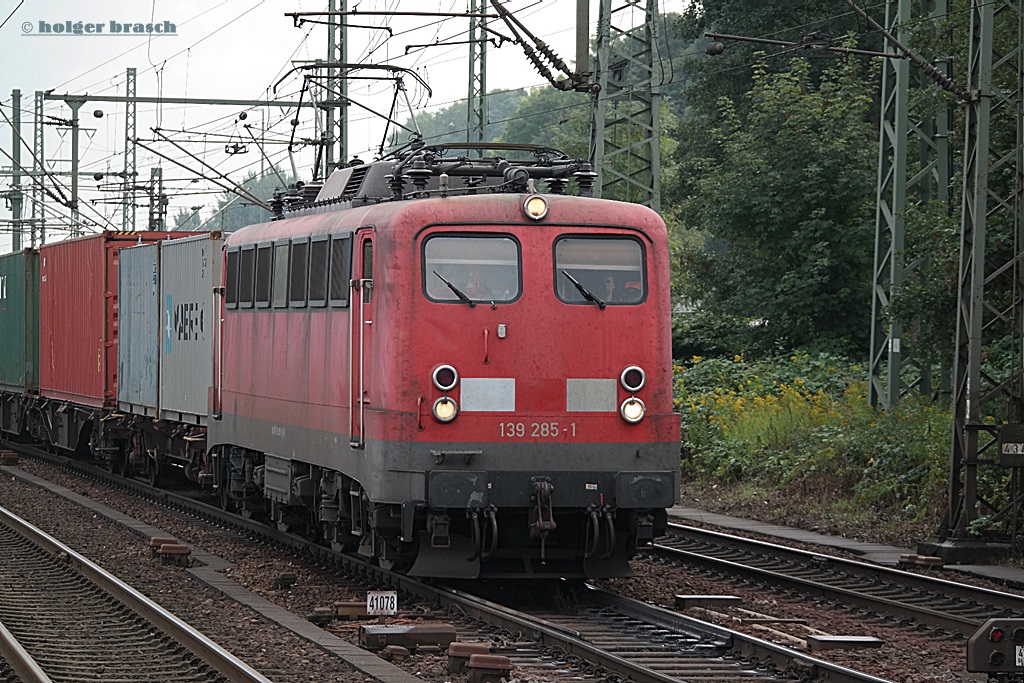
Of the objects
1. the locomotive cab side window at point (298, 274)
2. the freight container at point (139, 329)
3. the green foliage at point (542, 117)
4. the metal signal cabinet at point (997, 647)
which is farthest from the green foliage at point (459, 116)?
the metal signal cabinet at point (997, 647)

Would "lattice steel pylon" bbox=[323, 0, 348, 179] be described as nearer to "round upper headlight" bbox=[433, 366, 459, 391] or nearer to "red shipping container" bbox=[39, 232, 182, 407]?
"red shipping container" bbox=[39, 232, 182, 407]

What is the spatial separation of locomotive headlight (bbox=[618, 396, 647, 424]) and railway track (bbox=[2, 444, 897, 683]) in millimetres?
1392

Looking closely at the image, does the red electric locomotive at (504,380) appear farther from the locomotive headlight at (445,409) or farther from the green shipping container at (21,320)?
the green shipping container at (21,320)

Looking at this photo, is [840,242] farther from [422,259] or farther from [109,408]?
[422,259]

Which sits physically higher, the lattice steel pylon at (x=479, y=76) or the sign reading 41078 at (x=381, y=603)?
the lattice steel pylon at (x=479, y=76)

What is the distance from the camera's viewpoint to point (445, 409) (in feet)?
39.4

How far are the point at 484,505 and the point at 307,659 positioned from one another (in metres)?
2.21

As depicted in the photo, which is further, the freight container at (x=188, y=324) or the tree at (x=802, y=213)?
the tree at (x=802, y=213)

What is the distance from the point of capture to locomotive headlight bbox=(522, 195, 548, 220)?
12336 mm

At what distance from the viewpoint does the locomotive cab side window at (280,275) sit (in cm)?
1473

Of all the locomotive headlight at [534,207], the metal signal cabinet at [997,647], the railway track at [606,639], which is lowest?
the railway track at [606,639]

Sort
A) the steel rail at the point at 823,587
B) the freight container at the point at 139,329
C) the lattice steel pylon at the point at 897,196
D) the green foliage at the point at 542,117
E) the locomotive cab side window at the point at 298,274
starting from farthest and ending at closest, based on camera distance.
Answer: the green foliage at the point at 542,117
the lattice steel pylon at the point at 897,196
the freight container at the point at 139,329
the locomotive cab side window at the point at 298,274
the steel rail at the point at 823,587

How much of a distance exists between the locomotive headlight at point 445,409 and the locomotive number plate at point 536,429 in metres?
0.36

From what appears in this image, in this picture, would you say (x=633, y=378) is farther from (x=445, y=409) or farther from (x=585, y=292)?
(x=445, y=409)
